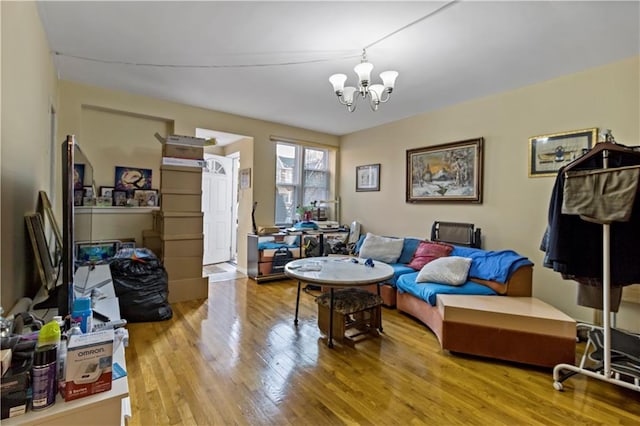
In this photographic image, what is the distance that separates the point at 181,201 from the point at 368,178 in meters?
3.12

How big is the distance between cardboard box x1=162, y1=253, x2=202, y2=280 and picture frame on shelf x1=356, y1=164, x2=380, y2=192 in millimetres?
3040

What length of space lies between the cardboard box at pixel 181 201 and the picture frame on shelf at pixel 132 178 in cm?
78

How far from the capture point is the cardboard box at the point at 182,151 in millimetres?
3609

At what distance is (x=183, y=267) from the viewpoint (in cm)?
369

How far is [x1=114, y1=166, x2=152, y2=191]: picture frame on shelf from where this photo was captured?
3.93 metres

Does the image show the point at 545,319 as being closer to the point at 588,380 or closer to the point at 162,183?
the point at 588,380

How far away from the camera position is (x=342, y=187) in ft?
19.6

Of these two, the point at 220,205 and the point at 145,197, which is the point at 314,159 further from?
the point at 145,197

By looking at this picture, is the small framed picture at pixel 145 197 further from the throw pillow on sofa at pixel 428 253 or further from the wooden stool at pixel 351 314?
the throw pillow on sofa at pixel 428 253

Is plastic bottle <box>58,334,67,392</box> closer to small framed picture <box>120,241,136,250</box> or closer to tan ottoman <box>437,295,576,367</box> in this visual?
tan ottoman <box>437,295,576,367</box>

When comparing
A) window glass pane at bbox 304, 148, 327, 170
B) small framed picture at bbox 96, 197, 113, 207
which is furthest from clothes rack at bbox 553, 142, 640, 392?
small framed picture at bbox 96, 197, 113, 207

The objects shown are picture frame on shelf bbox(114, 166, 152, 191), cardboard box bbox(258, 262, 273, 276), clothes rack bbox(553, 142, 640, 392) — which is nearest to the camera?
clothes rack bbox(553, 142, 640, 392)

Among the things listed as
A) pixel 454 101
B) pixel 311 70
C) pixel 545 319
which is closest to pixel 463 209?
pixel 454 101

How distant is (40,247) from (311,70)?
8.74 feet
